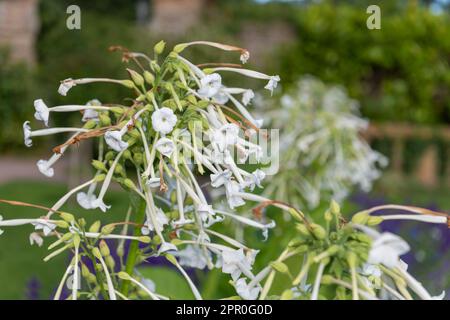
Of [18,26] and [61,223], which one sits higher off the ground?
[18,26]

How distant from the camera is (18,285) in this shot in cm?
304

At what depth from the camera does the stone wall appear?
9.25 metres

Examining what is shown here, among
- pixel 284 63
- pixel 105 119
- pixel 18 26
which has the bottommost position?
pixel 105 119

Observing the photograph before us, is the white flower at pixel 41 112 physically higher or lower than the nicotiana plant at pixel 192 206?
higher

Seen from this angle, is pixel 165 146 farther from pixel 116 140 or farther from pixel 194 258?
pixel 194 258

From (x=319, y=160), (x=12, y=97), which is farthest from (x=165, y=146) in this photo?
(x=12, y=97)

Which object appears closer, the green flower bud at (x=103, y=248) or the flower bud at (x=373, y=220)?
the flower bud at (x=373, y=220)

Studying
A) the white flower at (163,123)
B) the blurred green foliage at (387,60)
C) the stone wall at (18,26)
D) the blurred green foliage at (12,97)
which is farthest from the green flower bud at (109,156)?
the stone wall at (18,26)

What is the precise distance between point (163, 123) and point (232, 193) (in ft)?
0.30

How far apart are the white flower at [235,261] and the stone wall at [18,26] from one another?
29.9ft

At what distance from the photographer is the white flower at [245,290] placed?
541mm

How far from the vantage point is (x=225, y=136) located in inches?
24.2

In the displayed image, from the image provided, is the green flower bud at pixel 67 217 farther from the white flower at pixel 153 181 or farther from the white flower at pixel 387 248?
the white flower at pixel 387 248
